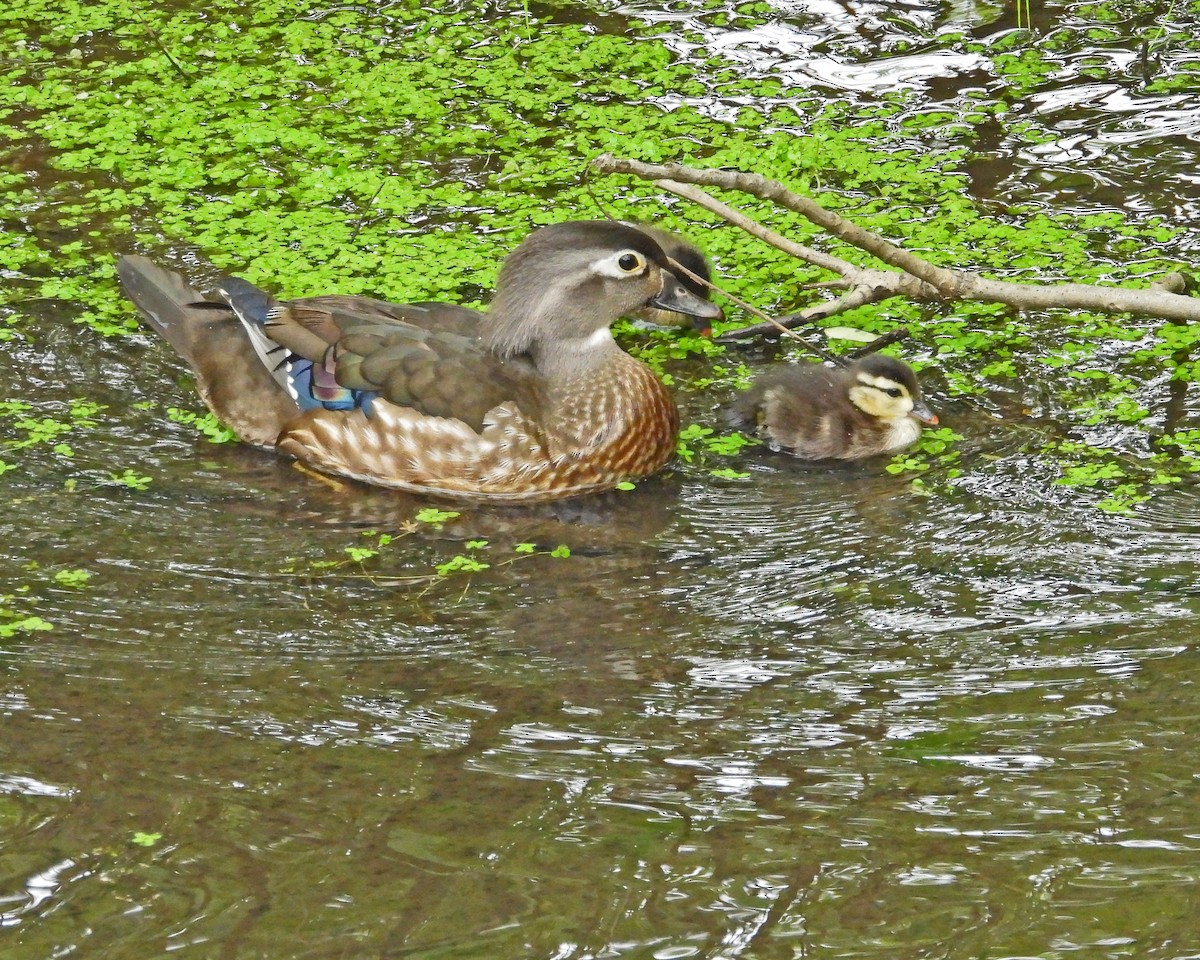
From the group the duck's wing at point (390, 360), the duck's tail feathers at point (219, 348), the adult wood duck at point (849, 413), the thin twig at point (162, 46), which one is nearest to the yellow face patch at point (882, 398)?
the adult wood duck at point (849, 413)

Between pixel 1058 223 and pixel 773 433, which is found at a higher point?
pixel 1058 223

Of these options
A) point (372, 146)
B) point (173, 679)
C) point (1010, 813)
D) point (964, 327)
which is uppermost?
point (372, 146)

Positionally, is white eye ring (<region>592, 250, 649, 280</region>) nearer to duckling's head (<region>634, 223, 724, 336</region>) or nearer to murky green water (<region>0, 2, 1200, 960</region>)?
duckling's head (<region>634, 223, 724, 336</region>)

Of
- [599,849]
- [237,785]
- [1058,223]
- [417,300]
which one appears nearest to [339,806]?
[237,785]

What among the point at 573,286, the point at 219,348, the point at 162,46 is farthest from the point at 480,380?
the point at 162,46

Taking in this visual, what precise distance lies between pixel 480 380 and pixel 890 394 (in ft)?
4.39

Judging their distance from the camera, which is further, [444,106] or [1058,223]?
[444,106]

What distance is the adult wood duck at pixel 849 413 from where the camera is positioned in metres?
5.24

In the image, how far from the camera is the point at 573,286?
531cm

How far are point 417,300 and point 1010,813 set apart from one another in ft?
10.9

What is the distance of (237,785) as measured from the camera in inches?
147

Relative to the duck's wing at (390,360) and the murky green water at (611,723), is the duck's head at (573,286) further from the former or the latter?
the murky green water at (611,723)

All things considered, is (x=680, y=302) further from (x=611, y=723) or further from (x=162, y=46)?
(x=162, y=46)

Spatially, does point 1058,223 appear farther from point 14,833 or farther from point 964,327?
point 14,833
